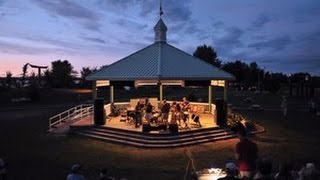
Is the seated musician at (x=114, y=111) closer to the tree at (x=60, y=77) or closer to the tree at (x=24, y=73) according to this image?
the tree at (x=24, y=73)

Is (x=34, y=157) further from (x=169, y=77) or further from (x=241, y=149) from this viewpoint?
(x=241, y=149)

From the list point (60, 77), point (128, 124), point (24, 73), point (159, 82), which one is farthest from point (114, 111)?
point (60, 77)

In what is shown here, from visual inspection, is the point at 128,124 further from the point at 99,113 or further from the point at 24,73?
the point at 24,73

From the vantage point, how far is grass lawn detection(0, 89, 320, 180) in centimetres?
1723

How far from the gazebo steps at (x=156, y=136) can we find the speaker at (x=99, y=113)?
620 millimetres

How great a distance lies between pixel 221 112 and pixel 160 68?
4.70 m

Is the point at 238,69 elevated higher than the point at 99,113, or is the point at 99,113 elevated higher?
the point at 238,69

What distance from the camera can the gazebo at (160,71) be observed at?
1133 inches

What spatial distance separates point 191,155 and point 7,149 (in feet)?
29.9

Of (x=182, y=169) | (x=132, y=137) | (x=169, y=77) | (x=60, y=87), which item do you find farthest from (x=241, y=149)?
(x=60, y=87)

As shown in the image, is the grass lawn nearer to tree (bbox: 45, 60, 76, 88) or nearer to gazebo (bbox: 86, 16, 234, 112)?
gazebo (bbox: 86, 16, 234, 112)

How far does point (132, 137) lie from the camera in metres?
24.4

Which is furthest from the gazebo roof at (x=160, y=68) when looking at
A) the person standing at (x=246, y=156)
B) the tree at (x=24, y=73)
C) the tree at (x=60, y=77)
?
the tree at (x=60, y=77)

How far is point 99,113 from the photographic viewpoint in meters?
28.1
